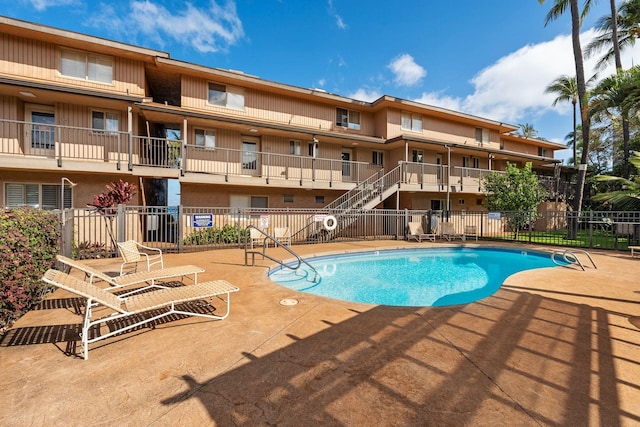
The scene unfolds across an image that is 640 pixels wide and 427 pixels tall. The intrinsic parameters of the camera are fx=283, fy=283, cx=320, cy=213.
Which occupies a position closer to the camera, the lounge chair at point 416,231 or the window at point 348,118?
the lounge chair at point 416,231

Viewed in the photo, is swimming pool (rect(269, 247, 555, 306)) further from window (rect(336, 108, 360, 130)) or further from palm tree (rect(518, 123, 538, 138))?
palm tree (rect(518, 123, 538, 138))

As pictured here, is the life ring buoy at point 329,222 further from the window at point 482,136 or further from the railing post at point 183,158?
the window at point 482,136

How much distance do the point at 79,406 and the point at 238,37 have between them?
1049 inches

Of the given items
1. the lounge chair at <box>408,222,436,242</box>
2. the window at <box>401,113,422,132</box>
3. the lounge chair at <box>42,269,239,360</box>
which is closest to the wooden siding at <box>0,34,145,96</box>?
the lounge chair at <box>42,269,239,360</box>

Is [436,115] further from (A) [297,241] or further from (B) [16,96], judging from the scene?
(B) [16,96]

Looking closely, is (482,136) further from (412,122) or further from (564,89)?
(564,89)

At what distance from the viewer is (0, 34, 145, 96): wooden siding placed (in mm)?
12117

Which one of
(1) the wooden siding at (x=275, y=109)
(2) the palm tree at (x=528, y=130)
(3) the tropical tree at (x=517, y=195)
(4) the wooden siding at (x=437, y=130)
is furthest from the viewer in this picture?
(2) the palm tree at (x=528, y=130)

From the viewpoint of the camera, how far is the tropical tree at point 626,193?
9680 mm

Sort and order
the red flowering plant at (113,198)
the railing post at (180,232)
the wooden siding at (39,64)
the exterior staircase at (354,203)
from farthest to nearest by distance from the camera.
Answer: the exterior staircase at (354,203) < the wooden siding at (39,64) < the railing post at (180,232) < the red flowering plant at (113,198)

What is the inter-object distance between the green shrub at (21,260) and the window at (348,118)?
17.7 m

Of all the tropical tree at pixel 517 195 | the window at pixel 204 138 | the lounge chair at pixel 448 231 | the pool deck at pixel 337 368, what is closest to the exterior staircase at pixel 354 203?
the lounge chair at pixel 448 231

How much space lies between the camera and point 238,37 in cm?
2314

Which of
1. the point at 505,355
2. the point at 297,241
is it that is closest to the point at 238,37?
the point at 297,241
